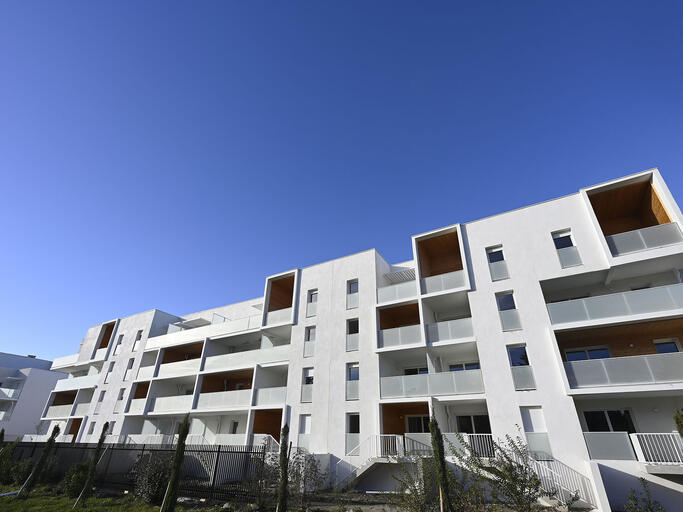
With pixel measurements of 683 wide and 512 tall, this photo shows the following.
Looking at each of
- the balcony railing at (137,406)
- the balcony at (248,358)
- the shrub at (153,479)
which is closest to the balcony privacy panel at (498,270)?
the balcony at (248,358)

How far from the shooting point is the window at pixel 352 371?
845 inches

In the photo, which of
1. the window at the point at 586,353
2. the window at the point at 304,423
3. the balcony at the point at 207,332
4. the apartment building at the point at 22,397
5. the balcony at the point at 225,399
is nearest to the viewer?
the window at the point at 586,353

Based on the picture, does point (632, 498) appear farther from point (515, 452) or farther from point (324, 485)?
point (324, 485)

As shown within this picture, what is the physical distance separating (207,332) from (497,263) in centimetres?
2316

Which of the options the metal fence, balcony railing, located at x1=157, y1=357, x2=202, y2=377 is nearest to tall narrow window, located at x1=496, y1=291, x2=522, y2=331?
the metal fence

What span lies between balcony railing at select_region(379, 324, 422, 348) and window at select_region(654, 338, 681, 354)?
10886 millimetres

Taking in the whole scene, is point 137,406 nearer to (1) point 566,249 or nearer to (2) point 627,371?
(1) point 566,249

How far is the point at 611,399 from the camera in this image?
637 inches

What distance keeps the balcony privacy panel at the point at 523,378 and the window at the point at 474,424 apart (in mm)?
3361

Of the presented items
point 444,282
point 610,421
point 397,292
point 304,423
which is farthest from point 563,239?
point 304,423

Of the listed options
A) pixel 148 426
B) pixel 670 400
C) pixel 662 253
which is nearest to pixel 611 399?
pixel 670 400

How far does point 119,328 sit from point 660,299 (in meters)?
44.1

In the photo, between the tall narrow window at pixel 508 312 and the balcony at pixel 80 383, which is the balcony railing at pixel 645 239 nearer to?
the tall narrow window at pixel 508 312

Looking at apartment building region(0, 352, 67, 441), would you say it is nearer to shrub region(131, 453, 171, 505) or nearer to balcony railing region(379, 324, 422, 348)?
shrub region(131, 453, 171, 505)
